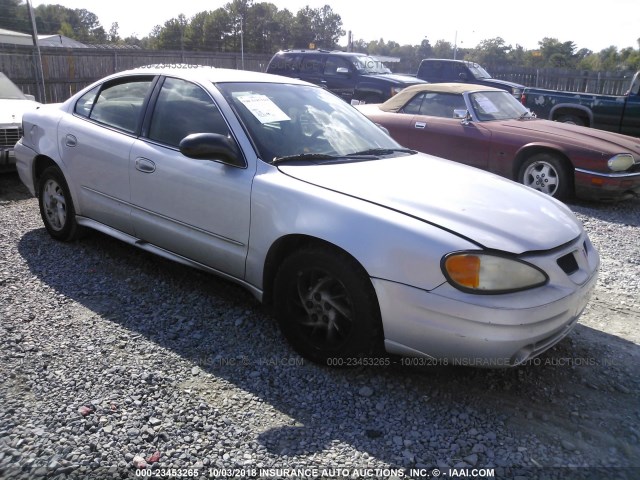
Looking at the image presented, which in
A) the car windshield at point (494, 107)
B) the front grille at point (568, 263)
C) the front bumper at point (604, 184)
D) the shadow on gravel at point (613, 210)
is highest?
the car windshield at point (494, 107)

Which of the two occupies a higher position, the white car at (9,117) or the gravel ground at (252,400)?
the white car at (9,117)

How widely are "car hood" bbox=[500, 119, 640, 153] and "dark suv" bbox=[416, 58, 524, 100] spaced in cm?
853

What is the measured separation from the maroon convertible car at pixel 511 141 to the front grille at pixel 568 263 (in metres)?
4.44

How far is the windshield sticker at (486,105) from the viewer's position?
27.4ft

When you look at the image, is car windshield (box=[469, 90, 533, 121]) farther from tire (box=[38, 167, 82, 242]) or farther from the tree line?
the tree line

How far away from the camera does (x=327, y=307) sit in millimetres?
3156

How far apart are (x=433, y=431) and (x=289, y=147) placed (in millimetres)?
1922

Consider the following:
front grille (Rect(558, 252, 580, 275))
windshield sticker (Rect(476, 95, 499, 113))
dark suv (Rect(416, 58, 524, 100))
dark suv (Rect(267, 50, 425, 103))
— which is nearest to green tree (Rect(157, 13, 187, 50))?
dark suv (Rect(267, 50, 425, 103))

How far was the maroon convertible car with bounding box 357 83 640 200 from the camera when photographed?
279 inches

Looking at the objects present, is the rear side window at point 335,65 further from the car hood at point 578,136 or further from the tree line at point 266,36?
the tree line at point 266,36

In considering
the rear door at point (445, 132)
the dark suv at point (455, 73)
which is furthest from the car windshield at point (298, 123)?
the dark suv at point (455, 73)

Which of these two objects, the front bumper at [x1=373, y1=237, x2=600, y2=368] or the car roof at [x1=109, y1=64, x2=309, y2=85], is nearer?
the front bumper at [x1=373, y1=237, x2=600, y2=368]

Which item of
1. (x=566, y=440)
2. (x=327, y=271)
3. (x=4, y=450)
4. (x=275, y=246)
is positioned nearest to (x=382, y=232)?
(x=327, y=271)

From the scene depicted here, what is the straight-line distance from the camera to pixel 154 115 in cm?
416
